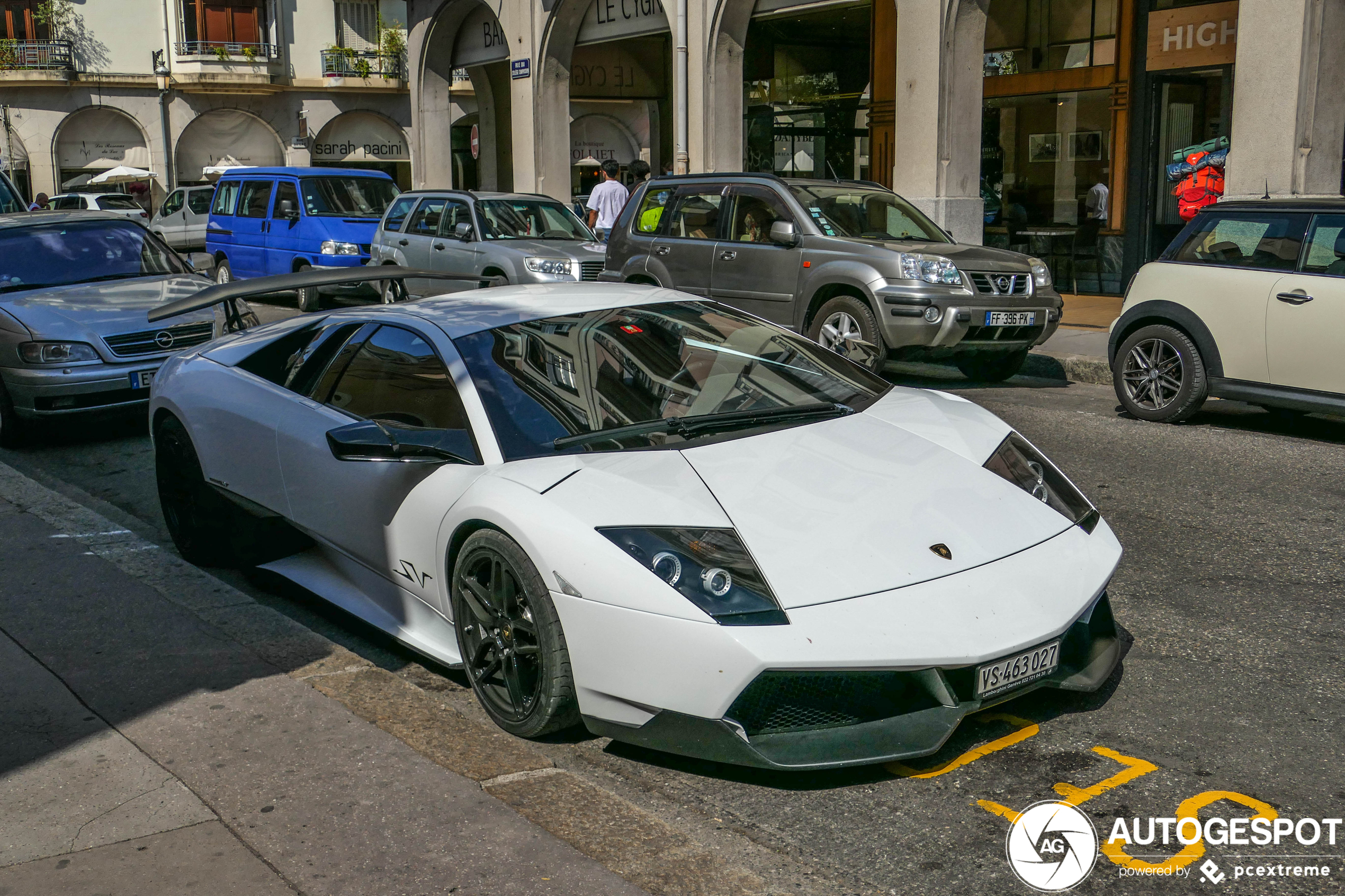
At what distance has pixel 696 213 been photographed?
12.4m

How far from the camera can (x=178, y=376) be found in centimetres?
601

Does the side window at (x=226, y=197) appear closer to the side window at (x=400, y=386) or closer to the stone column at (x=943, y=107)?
the stone column at (x=943, y=107)

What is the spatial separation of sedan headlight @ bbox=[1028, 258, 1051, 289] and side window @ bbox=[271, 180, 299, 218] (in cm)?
1104

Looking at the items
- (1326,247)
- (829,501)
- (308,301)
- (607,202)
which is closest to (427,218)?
(607,202)

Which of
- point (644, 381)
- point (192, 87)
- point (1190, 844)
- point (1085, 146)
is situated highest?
point (192, 87)

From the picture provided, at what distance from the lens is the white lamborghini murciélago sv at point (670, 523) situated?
11.3 ft

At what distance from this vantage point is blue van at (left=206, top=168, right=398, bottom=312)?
1794 cm

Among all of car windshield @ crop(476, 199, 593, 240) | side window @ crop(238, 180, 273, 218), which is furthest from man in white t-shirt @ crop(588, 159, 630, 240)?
side window @ crop(238, 180, 273, 218)

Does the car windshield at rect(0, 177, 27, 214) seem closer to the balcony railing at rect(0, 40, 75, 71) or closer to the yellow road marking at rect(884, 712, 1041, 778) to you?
the yellow road marking at rect(884, 712, 1041, 778)

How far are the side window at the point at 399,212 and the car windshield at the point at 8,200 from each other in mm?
4978

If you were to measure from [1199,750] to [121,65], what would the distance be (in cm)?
4837

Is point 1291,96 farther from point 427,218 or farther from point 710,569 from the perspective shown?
point 710,569

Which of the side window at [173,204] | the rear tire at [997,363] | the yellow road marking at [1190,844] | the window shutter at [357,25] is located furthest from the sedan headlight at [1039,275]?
the window shutter at [357,25]

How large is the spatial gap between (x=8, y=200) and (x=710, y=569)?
57.2 ft
